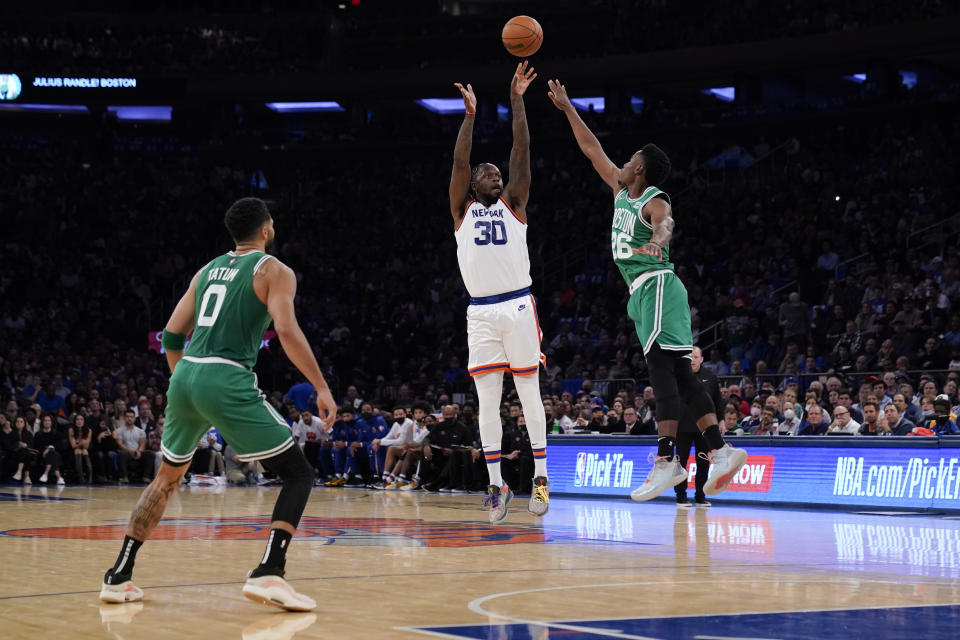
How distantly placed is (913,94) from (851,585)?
22.5m

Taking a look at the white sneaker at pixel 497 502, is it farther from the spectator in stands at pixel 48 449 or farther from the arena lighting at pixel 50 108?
the arena lighting at pixel 50 108

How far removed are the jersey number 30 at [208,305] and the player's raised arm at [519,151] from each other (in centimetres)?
336

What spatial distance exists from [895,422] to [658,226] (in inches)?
319

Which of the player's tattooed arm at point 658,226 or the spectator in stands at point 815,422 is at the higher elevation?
the player's tattooed arm at point 658,226

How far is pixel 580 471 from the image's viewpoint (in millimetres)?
17203

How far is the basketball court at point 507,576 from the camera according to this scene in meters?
5.10

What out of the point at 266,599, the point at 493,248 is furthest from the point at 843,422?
the point at 266,599

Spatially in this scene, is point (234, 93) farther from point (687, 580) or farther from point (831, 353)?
point (687, 580)

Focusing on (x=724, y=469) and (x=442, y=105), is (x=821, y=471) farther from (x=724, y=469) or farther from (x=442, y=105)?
(x=442, y=105)

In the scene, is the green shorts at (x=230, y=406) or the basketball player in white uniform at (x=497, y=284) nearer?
the green shorts at (x=230, y=406)

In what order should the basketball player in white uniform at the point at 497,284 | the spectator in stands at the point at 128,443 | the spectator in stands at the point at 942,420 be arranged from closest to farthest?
the basketball player in white uniform at the point at 497,284 < the spectator in stands at the point at 942,420 < the spectator in stands at the point at 128,443

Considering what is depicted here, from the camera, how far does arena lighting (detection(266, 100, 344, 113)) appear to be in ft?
118

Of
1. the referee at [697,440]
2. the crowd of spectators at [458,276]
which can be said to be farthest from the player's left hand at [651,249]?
the crowd of spectators at [458,276]

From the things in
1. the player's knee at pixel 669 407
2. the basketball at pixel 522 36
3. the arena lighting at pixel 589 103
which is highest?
the arena lighting at pixel 589 103
